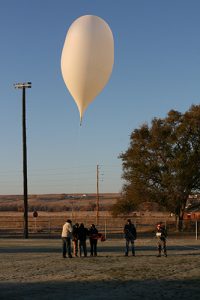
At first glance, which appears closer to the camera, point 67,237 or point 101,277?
point 101,277

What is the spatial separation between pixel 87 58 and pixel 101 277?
660cm

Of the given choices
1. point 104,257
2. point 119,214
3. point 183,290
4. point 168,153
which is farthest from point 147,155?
point 183,290

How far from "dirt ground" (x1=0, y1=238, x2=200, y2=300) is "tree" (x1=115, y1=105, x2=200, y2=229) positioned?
18.9m

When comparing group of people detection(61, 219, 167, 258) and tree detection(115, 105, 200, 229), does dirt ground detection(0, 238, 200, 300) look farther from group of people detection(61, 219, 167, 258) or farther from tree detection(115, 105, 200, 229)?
tree detection(115, 105, 200, 229)

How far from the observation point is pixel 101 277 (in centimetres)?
1645

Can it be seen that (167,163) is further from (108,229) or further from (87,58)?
(87,58)

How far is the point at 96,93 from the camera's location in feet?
55.7

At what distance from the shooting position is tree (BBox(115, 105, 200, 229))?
142 ft

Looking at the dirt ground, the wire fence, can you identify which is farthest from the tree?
the dirt ground

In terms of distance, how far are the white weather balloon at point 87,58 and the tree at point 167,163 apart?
87.9 ft

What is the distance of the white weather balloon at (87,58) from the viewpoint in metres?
16.2

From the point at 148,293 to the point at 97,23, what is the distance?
7.92 m

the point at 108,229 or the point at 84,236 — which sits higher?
the point at 84,236

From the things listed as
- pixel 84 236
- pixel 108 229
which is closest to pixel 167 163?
pixel 108 229
